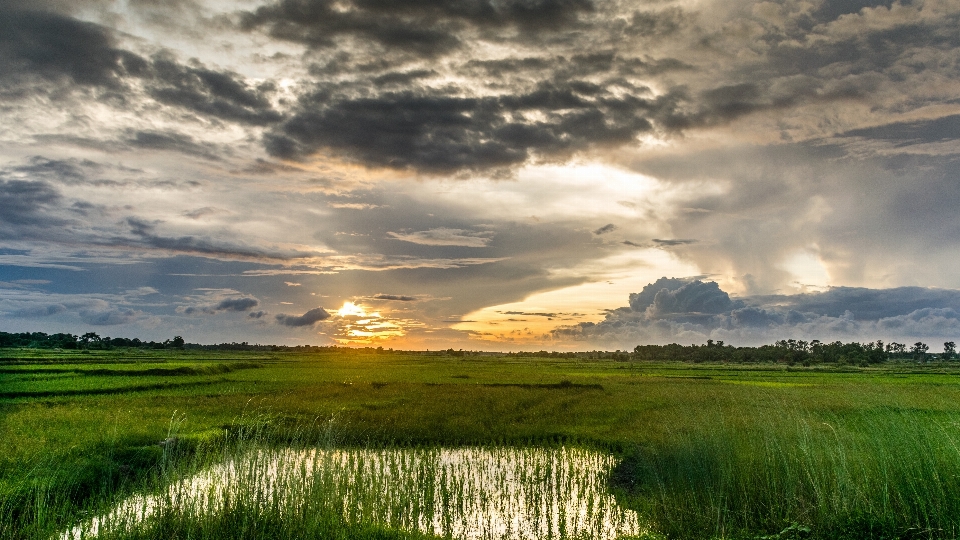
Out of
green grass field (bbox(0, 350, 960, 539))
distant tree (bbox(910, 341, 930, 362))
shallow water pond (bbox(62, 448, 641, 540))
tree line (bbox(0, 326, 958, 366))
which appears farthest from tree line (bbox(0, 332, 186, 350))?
distant tree (bbox(910, 341, 930, 362))

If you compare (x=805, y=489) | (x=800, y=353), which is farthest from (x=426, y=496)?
(x=800, y=353)

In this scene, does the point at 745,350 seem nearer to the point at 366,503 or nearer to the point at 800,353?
the point at 800,353

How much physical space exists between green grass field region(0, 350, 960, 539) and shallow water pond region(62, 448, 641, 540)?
1.29 feet

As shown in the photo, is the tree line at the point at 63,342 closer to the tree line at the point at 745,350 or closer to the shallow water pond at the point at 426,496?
the tree line at the point at 745,350

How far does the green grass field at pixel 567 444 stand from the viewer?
34.4ft

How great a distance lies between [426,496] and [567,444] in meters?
8.02

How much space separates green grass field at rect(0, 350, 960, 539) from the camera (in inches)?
412

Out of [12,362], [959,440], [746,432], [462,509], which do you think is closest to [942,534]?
[959,440]

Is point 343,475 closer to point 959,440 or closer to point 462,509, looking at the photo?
point 462,509

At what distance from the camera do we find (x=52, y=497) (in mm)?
13617

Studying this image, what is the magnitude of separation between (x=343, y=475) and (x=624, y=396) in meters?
24.1

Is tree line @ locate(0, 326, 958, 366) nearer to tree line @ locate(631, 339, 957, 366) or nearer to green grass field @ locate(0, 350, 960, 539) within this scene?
tree line @ locate(631, 339, 957, 366)

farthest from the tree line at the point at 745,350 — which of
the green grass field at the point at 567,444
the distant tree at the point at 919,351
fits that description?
the green grass field at the point at 567,444

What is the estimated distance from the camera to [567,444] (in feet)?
65.5
